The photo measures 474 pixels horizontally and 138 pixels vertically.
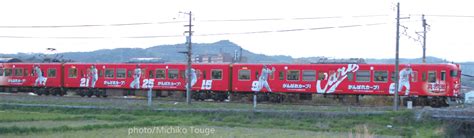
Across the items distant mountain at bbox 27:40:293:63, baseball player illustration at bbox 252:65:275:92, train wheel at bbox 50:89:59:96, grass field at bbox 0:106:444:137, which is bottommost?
grass field at bbox 0:106:444:137

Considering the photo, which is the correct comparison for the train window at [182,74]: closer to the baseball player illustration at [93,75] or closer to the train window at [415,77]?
the baseball player illustration at [93,75]

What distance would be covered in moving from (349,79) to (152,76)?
1076cm

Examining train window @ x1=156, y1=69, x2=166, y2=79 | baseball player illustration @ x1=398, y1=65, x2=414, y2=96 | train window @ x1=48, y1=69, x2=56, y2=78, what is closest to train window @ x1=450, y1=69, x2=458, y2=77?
baseball player illustration @ x1=398, y1=65, x2=414, y2=96

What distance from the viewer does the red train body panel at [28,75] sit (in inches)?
1437

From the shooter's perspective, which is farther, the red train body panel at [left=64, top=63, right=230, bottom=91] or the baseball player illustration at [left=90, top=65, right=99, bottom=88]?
the baseball player illustration at [left=90, top=65, right=99, bottom=88]

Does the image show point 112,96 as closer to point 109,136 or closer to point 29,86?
point 29,86

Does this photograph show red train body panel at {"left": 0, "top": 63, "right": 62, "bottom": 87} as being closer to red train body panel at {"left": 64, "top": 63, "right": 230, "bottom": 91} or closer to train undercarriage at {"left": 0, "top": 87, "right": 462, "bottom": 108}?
red train body panel at {"left": 64, "top": 63, "right": 230, "bottom": 91}

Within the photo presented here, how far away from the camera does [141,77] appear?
33719mm

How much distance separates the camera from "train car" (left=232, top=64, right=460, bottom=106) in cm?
2708

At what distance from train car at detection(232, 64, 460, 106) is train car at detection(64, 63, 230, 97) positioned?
1118mm

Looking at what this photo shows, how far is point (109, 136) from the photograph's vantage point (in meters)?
16.6

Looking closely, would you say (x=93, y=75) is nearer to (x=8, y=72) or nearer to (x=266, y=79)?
(x=8, y=72)

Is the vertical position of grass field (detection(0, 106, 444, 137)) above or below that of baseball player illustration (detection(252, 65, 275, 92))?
below

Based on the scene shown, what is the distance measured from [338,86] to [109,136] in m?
14.9
